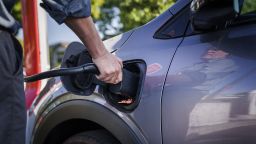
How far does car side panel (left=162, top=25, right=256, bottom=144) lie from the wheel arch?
0.24 metres

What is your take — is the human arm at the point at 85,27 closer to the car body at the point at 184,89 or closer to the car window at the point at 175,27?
the car body at the point at 184,89

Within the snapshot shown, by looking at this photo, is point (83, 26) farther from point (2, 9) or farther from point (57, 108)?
point (57, 108)

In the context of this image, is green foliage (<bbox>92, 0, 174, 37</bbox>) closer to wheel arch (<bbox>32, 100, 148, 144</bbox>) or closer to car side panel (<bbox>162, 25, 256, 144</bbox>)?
wheel arch (<bbox>32, 100, 148, 144</bbox>)

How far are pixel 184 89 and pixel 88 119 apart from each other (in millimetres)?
660

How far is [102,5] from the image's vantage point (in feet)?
32.3

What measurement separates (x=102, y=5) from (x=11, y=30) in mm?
8153

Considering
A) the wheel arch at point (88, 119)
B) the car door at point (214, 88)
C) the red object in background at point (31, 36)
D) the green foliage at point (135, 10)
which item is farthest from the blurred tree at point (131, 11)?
the car door at point (214, 88)

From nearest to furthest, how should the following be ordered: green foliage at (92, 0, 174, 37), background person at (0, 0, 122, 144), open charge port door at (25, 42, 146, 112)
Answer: background person at (0, 0, 122, 144) → open charge port door at (25, 42, 146, 112) → green foliage at (92, 0, 174, 37)

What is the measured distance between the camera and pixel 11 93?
→ 1.76 m

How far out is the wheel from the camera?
102 inches

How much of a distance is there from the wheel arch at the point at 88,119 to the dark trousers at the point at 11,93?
71cm

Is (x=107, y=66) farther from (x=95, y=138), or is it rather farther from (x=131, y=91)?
(x=95, y=138)

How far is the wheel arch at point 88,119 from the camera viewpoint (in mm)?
2459

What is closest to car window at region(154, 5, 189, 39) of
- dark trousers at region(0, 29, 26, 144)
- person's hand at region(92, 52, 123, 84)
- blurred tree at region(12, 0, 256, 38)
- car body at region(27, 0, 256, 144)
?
car body at region(27, 0, 256, 144)
